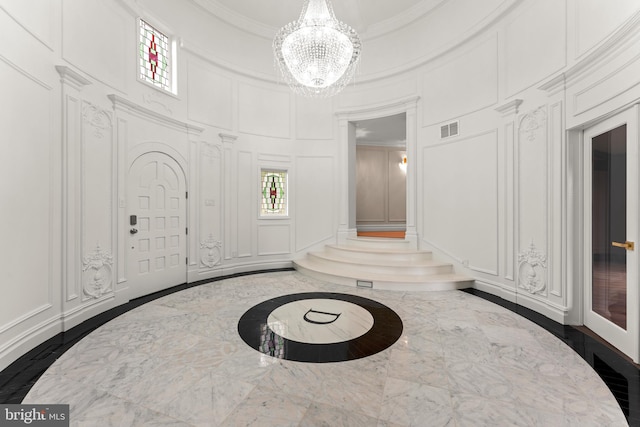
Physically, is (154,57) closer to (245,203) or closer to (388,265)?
(245,203)

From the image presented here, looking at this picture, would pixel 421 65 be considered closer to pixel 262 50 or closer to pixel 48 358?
pixel 262 50

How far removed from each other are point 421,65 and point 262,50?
11.2ft

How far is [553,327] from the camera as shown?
323cm

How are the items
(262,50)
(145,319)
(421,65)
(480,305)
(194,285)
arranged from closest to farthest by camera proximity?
1. (145,319)
2. (480,305)
3. (194,285)
4. (421,65)
5. (262,50)

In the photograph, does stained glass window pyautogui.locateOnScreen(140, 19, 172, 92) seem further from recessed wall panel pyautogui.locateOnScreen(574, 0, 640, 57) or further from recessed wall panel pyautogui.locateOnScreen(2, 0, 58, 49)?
recessed wall panel pyautogui.locateOnScreen(574, 0, 640, 57)

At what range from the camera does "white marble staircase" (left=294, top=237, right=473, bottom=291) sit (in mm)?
4703

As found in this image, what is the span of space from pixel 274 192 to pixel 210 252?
195 centimetres

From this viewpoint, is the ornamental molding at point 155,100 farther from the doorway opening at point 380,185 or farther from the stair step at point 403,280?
the doorway opening at point 380,185

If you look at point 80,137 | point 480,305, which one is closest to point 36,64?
point 80,137

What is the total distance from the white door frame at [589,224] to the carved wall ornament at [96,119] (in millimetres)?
5878

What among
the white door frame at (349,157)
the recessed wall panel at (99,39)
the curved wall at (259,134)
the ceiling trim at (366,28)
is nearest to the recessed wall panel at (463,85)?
the curved wall at (259,134)

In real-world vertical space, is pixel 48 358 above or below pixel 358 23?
below

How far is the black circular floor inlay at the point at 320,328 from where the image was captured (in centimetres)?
266

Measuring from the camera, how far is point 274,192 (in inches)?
253
